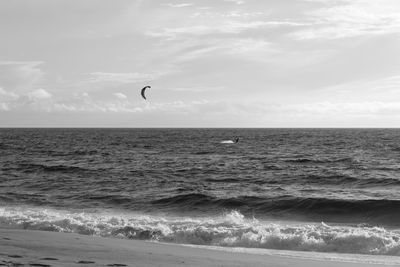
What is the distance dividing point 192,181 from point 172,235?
15.3m

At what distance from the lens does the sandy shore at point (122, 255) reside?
908 centimetres

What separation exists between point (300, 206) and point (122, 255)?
39.4 ft

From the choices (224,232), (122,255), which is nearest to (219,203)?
(224,232)

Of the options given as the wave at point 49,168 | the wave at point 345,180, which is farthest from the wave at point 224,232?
the wave at point 49,168

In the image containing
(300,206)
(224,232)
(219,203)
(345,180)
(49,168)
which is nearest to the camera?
(224,232)

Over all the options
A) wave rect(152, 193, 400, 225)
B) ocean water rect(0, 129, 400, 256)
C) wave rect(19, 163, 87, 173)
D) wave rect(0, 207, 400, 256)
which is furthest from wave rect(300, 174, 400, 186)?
wave rect(19, 163, 87, 173)

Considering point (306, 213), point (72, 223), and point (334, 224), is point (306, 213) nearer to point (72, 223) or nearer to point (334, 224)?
point (334, 224)

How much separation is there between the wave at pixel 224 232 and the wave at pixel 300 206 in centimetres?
266

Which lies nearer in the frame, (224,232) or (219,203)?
(224,232)

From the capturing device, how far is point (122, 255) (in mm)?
10008

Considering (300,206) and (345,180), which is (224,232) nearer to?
(300,206)

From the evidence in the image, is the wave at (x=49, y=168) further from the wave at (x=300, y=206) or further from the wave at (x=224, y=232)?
the wave at (x=224, y=232)

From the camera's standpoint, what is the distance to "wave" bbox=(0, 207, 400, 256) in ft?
43.2

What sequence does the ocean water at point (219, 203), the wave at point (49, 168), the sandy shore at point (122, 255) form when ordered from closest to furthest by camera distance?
1. the sandy shore at point (122, 255)
2. the ocean water at point (219, 203)
3. the wave at point (49, 168)
